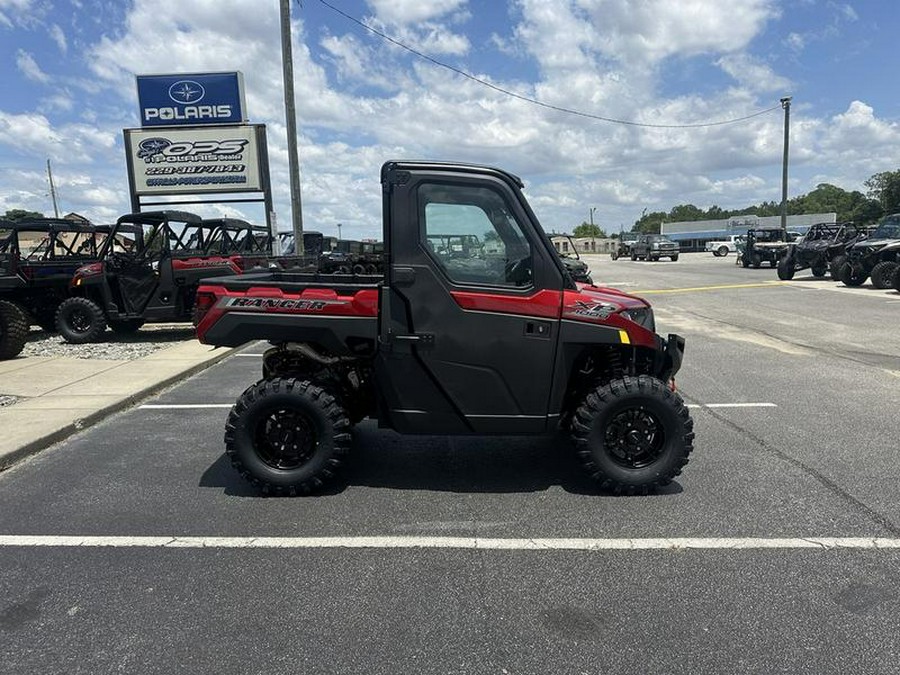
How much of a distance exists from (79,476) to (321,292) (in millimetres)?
2438

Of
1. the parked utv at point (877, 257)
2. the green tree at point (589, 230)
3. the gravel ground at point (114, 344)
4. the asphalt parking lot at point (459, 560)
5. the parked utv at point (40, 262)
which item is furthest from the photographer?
the green tree at point (589, 230)

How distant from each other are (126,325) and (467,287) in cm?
1011

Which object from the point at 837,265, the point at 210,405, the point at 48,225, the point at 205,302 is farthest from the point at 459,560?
the point at 837,265

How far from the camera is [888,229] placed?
63.4 ft

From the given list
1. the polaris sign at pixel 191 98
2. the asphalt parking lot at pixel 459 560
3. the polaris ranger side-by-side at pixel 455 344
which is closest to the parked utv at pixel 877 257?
the asphalt parking lot at pixel 459 560

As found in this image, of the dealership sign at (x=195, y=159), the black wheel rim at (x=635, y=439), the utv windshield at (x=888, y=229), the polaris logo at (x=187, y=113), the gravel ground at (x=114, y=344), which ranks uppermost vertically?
the polaris logo at (x=187, y=113)

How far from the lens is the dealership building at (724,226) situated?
8275cm

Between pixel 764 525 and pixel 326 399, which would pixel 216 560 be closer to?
pixel 326 399

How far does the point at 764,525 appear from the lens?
367cm

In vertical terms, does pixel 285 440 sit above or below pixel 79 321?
below

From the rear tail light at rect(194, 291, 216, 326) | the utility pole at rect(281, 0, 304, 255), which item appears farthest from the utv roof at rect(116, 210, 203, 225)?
the rear tail light at rect(194, 291, 216, 326)

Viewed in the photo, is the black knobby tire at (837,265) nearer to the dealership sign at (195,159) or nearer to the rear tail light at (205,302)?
the dealership sign at (195,159)

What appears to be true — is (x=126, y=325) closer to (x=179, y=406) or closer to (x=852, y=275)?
(x=179, y=406)

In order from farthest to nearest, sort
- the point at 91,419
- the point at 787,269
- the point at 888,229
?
the point at 787,269 → the point at 888,229 → the point at 91,419
